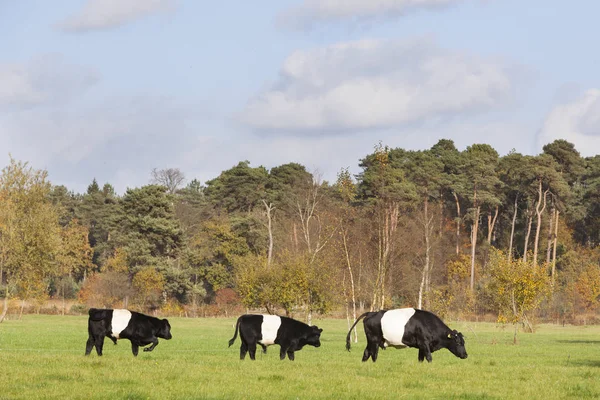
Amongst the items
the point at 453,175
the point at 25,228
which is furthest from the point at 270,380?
the point at 453,175

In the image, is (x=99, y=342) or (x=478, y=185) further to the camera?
(x=478, y=185)

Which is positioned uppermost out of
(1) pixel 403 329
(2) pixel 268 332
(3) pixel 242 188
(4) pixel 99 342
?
(3) pixel 242 188

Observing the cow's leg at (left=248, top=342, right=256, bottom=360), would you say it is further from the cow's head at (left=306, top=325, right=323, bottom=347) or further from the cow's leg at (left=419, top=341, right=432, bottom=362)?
the cow's leg at (left=419, top=341, right=432, bottom=362)

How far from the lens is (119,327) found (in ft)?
84.3

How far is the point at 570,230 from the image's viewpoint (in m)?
116

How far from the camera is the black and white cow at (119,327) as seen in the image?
25.5 meters

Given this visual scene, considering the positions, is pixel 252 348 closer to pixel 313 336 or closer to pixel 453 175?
pixel 313 336

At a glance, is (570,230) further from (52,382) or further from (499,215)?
(52,382)

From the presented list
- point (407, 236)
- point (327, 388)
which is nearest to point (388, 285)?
point (407, 236)

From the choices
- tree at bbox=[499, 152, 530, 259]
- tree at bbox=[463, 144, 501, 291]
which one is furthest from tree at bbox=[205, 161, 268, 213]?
tree at bbox=[499, 152, 530, 259]

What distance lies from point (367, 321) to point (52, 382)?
10022mm

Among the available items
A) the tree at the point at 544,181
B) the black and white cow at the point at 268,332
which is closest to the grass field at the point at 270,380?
the black and white cow at the point at 268,332

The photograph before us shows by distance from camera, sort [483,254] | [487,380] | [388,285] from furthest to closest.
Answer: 1. [483,254]
2. [388,285]
3. [487,380]

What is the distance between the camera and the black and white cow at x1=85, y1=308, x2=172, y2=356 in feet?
83.7
